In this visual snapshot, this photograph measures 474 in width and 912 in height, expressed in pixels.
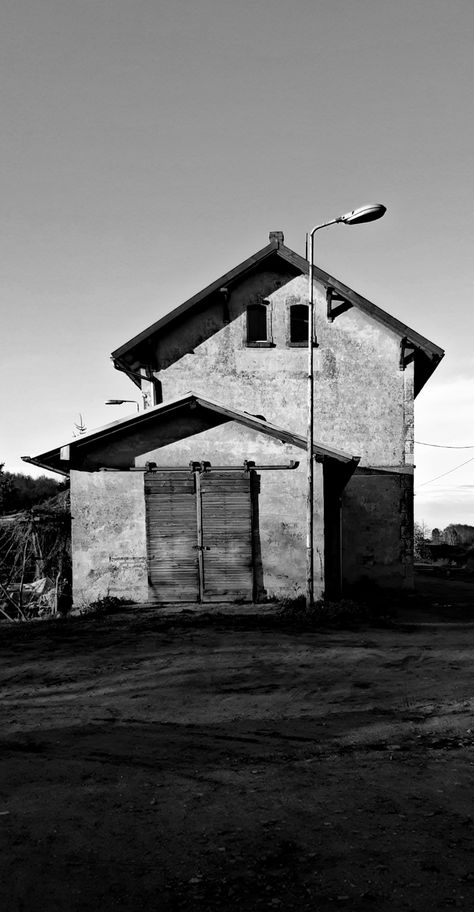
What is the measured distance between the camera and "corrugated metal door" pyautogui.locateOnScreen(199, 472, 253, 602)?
1409 centimetres

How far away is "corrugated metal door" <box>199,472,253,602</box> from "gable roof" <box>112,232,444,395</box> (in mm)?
6056

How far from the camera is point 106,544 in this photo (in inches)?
556

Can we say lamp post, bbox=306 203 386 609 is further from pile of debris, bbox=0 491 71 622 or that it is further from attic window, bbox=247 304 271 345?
attic window, bbox=247 304 271 345

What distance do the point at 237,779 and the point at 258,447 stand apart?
964cm

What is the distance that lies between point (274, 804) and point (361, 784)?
0.74 m

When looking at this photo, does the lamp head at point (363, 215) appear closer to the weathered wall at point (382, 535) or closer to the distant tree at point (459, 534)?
the weathered wall at point (382, 535)

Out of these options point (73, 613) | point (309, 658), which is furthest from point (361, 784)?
point (73, 613)

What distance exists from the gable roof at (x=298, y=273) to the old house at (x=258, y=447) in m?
0.04

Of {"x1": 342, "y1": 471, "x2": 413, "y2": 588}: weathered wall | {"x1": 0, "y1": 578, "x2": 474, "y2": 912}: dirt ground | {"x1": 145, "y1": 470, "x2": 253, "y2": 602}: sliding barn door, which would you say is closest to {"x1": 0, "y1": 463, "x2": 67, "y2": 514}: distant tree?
{"x1": 342, "y1": 471, "x2": 413, "y2": 588}: weathered wall

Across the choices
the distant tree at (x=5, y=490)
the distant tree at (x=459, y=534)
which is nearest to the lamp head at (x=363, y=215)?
the distant tree at (x=5, y=490)

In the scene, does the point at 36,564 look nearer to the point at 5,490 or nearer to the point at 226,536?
the point at 226,536

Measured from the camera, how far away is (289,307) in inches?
760

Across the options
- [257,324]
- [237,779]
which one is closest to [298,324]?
A: [257,324]

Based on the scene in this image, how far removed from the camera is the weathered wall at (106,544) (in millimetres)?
14094
